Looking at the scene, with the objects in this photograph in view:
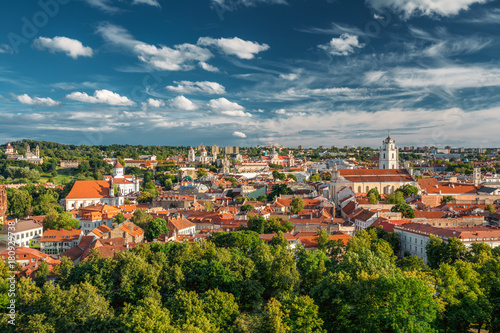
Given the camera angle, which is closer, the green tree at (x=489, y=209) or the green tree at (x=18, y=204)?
the green tree at (x=489, y=209)

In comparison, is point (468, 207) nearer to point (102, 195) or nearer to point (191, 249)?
point (191, 249)

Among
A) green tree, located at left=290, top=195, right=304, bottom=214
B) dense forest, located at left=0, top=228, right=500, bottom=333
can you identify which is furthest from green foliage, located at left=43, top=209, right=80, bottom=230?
green tree, located at left=290, top=195, right=304, bottom=214

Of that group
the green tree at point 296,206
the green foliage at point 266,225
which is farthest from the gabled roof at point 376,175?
the green foliage at point 266,225

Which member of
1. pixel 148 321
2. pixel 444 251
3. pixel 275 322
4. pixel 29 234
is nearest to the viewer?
pixel 148 321

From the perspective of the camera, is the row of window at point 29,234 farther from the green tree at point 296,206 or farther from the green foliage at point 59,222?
the green tree at point 296,206

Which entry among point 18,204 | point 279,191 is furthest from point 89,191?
point 279,191

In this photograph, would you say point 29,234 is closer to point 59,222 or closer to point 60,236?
point 59,222

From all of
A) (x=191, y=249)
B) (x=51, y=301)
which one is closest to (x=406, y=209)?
(x=191, y=249)

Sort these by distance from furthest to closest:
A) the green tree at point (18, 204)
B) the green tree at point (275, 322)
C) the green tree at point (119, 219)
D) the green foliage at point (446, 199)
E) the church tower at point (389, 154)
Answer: the church tower at point (389, 154)
the green tree at point (18, 204)
the green foliage at point (446, 199)
the green tree at point (119, 219)
the green tree at point (275, 322)

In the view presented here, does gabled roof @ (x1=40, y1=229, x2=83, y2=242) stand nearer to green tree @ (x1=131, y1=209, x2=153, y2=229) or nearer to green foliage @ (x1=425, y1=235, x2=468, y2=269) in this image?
green tree @ (x1=131, y1=209, x2=153, y2=229)

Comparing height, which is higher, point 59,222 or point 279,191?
point 279,191
